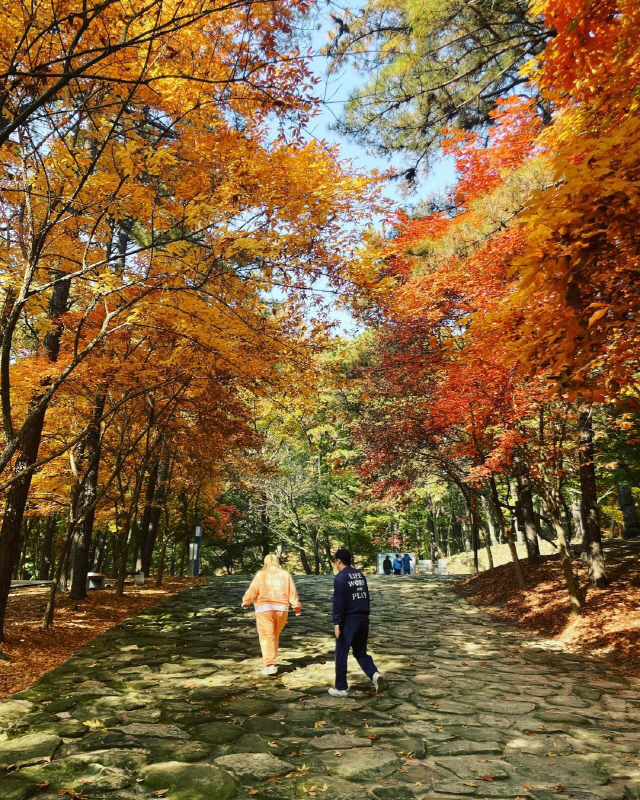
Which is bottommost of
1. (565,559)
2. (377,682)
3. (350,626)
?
(377,682)

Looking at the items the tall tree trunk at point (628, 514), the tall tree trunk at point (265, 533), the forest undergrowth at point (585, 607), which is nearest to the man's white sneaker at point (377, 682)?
the forest undergrowth at point (585, 607)

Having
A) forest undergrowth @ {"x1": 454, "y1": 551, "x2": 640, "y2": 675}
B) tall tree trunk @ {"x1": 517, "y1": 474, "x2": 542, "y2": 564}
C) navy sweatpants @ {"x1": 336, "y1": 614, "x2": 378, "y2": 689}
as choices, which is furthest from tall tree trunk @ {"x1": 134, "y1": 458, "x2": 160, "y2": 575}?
navy sweatpants @ {"x1": 336, "y1": 614, "x2": 378, "y2": 689}

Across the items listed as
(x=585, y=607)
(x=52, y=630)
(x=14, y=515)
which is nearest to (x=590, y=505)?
(x=585, y=607)

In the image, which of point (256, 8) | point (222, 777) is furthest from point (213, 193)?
point (222, 777)

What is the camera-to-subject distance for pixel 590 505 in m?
9.98

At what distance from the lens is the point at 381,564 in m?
26.9

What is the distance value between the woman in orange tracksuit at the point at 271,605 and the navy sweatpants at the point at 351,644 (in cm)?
95

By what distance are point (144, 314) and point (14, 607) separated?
23.4 ft

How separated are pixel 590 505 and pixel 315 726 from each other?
290 inches

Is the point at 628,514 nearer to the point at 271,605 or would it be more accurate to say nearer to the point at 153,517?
the point at 271,605

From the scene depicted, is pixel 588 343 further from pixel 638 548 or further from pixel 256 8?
pixel 638 548

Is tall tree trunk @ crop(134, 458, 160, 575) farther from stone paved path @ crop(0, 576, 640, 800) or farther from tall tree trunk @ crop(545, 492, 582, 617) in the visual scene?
tall tree trunk @ crop(545, 492, 582, 617)

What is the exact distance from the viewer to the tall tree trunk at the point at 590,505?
9.65 meters

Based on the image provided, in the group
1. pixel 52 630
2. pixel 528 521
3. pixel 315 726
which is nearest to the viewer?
pixel 315 726
